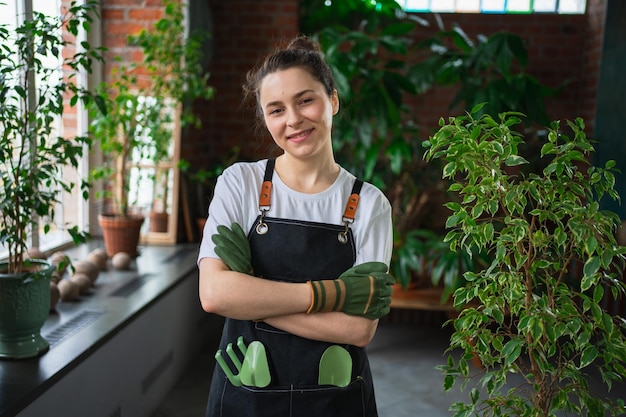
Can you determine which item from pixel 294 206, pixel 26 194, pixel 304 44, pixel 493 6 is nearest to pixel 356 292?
pixel 294 206

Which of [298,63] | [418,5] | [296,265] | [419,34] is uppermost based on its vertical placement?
[418,5]

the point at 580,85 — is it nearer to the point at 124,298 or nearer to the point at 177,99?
the point at 177,99

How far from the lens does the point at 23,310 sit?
1.85 meters

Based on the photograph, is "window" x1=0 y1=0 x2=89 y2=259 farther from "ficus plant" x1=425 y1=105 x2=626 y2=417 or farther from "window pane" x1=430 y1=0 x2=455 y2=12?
"window pane" x1=430 y1=0 x2=455 y2=12

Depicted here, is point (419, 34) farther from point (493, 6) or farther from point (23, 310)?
point (23, 310)

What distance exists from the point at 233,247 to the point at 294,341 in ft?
0.84

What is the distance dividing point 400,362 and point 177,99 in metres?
1.95

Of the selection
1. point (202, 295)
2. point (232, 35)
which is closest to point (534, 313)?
point (202, 295)

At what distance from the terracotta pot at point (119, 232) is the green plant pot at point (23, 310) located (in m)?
1.29

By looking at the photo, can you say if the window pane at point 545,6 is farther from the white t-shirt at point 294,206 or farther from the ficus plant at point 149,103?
the white t-shirt at point 294,206

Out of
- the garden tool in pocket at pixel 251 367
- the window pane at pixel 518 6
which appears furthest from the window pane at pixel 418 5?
the garden tool in pocket at pixel 251 367

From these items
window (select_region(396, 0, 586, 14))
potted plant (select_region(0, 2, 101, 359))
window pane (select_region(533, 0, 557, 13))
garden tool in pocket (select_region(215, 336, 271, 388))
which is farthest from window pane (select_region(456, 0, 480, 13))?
garden tool in pocket (select_region(215, 336, 271, 388))

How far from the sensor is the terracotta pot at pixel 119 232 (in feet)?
10.7

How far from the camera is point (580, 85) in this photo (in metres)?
4.60
